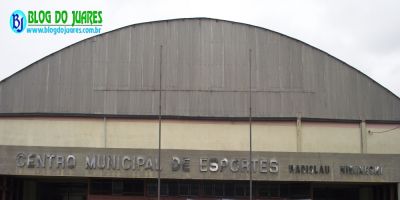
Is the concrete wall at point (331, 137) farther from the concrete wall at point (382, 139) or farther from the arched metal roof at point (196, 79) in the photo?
the concrete wall at point (382, 139)

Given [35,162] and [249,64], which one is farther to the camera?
[249,64]

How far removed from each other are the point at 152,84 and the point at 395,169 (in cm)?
1692

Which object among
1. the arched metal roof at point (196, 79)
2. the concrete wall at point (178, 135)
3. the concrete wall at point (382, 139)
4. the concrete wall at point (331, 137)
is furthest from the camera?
the concrete wall at point (382, 139)

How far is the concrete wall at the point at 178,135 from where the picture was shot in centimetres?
4106

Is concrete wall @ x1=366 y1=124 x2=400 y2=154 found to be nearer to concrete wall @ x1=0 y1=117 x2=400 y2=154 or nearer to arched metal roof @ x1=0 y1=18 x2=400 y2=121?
concrete wall @ x1=0 y1=117 x2=400 y2=154

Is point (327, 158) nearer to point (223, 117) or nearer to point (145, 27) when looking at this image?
point (223, 117)

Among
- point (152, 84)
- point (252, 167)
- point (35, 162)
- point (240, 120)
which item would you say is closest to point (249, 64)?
point (240, 120)

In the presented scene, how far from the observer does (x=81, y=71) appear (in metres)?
42.6

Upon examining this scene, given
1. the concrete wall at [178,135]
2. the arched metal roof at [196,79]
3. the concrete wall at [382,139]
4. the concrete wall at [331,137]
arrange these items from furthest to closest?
the concrete wall at [382,139], the arched metal roof at [196,79], the concrete wall at [331,137], the concrete wall at [178,135]

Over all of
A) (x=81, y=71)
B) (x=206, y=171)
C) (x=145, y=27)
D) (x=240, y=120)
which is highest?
(x=145, y=27)

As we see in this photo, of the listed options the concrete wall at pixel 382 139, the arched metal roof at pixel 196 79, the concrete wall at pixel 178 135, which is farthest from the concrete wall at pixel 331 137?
the concrete wall at pixel 382 139

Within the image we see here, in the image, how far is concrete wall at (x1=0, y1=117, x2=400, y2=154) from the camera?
135 ft

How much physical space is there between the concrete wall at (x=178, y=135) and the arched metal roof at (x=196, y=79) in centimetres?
70

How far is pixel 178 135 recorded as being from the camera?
41.1 m
